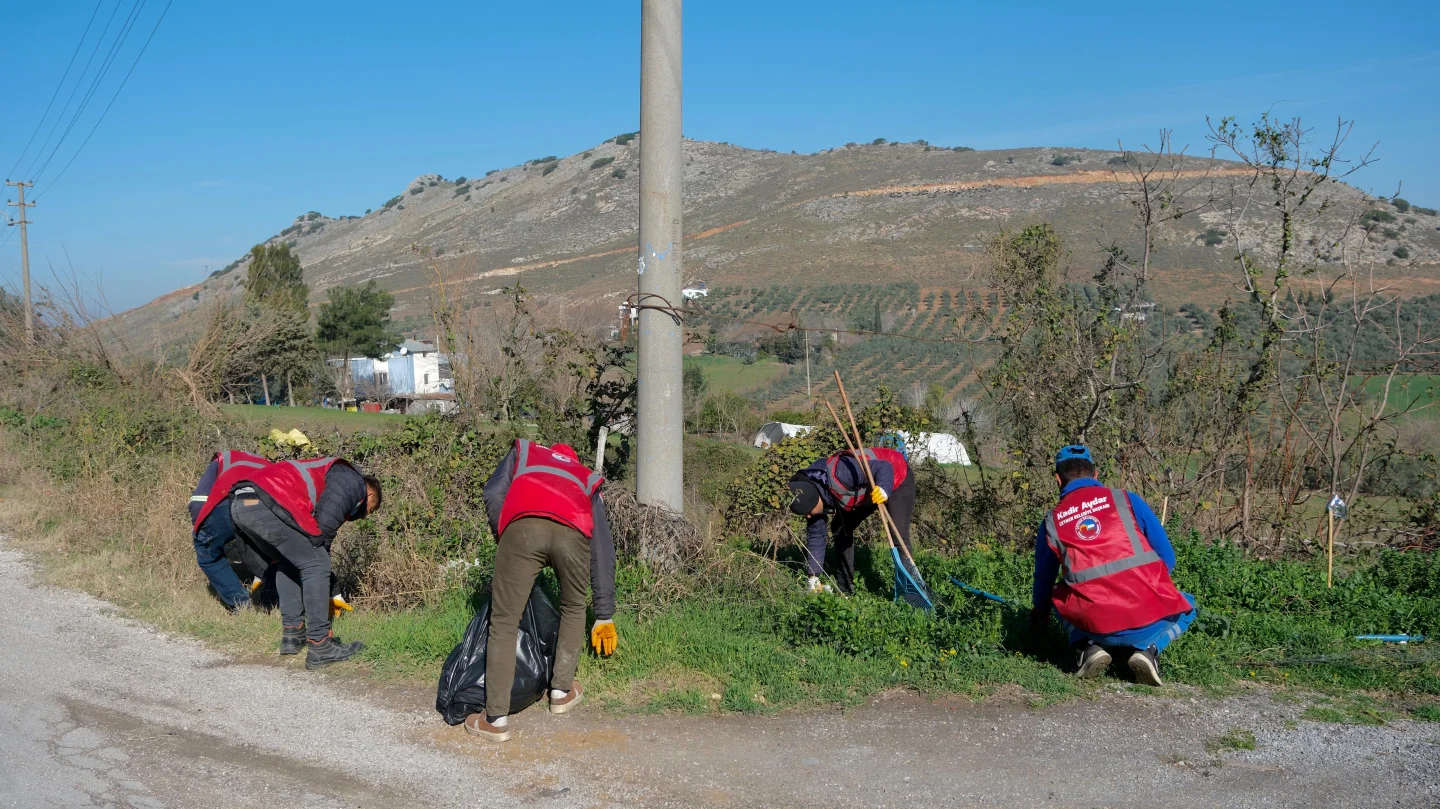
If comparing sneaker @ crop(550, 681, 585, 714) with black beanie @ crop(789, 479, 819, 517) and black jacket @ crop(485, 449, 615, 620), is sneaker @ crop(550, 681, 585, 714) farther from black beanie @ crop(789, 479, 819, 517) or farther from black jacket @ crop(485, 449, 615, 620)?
black beanie @ crop(789, 479, 819, 517)

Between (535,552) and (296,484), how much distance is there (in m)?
2.22

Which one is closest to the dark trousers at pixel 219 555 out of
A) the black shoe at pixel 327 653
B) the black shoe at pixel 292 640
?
the black shoe at pixel 292 640

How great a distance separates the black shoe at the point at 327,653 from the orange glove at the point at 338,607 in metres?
0.77

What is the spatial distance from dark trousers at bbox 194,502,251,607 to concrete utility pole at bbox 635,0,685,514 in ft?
9.94

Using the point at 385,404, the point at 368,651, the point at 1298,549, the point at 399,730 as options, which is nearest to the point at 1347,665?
the point at 1298,549

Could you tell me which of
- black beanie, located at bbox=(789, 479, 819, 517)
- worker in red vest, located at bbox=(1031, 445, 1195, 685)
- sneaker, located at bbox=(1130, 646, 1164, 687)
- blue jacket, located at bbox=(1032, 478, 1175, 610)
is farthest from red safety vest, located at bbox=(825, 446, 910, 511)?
sneaker, located at bbox=(1130, 646, 1164, 687)

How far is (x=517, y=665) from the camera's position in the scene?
17.0 feet

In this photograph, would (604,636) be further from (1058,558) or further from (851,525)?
(851,525)

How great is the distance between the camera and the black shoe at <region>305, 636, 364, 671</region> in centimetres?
604

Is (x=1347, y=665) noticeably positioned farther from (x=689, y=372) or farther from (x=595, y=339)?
(x=689, y=372)

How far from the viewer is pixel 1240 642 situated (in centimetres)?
593

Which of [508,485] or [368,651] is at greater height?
→ [508,485]

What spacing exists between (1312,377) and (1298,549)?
4.87ft

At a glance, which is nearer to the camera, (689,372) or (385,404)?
(689,372)
